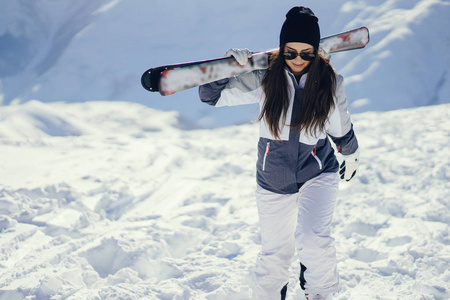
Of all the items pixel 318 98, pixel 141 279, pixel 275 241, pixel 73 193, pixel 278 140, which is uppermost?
pixel 318 98

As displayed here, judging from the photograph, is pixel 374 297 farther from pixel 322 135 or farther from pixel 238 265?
pixel 322 135

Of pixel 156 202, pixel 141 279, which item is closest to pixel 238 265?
pixel 141 279

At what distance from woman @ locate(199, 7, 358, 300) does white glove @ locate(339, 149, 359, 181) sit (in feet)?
0.85

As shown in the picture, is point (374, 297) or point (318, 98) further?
point (374, 297)

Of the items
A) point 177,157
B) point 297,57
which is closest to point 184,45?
point 177,157

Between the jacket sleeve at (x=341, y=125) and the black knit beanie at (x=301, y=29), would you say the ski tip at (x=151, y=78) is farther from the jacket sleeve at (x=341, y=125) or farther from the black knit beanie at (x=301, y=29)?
the jacket sleeve at (x=341, y=125)

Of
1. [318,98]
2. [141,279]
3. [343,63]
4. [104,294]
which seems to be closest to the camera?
[318,98]

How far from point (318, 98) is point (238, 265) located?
1.79 meters

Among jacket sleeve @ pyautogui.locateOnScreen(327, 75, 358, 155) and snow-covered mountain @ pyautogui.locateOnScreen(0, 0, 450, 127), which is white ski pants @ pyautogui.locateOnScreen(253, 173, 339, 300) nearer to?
jacket sleeve @ pyautogui.locateOnScreen(327, 75, 358, 155)

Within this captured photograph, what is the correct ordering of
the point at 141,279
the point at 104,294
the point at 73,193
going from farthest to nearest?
1. the point at 73,193
2. the point at 141,279
3. the point at 104,294

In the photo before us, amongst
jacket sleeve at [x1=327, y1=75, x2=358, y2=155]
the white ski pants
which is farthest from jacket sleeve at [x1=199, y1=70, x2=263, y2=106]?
the white ski pants

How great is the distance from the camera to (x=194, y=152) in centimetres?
604

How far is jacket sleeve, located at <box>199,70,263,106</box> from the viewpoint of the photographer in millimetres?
2324

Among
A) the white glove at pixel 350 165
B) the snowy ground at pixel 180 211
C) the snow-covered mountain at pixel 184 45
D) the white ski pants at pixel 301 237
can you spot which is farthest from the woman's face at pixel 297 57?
the snow-covered mountain at pixel 184 45
